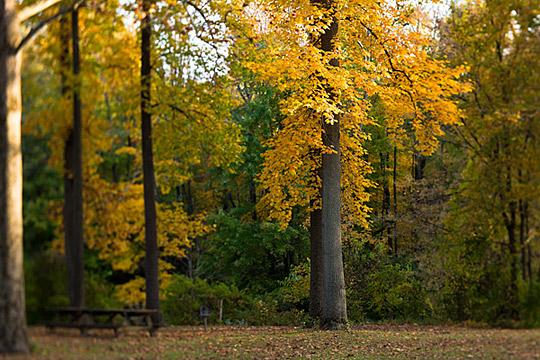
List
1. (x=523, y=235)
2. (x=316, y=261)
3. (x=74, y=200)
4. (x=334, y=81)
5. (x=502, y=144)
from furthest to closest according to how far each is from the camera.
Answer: (x=316, y=261)
(x=334, y=81)
(x=502, y=144)
(x=523, y=235)
(x=74, y=200)

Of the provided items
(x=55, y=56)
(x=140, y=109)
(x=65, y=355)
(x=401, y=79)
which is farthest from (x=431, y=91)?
(x=65, y=355)

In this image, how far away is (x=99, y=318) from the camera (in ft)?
37.5

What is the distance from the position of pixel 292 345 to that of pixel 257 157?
12.5 metres

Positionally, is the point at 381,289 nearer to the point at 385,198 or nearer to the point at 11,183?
the point at 385,198

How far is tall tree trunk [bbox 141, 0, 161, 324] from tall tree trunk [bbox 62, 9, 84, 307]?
1.64 m

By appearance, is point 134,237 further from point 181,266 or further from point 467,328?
point 181,266

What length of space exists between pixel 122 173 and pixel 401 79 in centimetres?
889

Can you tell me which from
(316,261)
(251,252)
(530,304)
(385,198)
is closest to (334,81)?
(316,261)

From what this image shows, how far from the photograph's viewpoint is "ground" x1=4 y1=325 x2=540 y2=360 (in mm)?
10922

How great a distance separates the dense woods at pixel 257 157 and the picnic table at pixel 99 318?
150 mm

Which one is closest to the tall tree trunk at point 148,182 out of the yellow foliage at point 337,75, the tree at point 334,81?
the yellow foliage at point 337,75

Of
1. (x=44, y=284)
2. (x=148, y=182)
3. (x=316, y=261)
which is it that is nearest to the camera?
(x=44, y=284)

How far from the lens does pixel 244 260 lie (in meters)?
28.2

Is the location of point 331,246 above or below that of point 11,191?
below
